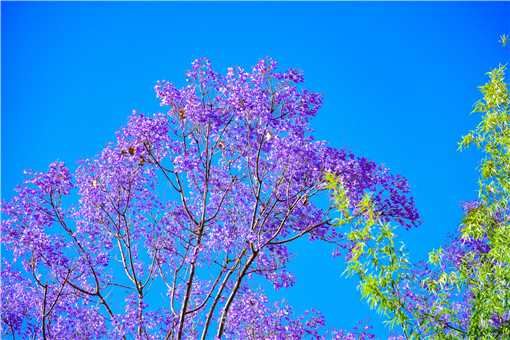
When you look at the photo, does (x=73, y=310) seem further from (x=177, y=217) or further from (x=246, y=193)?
(x=246, y=193)

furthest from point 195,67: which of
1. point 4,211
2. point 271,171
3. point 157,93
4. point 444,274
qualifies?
point 444,274

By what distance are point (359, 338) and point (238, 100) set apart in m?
4.66

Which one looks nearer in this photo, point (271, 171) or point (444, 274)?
point (444, 274)

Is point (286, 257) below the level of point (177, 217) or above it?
below

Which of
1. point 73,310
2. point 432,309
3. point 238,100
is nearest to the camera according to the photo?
point 432,309

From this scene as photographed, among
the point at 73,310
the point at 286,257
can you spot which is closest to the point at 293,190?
the point at 286,257

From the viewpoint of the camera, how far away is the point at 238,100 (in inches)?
369

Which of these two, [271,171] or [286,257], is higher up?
[271,171]

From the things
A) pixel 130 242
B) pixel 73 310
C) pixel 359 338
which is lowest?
pixel 359 338

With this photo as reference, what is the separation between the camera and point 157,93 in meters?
9.84

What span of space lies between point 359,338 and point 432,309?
14.1 ft

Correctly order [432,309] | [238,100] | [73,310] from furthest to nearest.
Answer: [73,310] → [238,100] → [432,309]

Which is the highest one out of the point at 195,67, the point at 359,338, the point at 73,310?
the point at 195,67

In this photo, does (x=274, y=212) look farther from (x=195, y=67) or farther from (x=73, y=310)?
(x=73, y=310)
